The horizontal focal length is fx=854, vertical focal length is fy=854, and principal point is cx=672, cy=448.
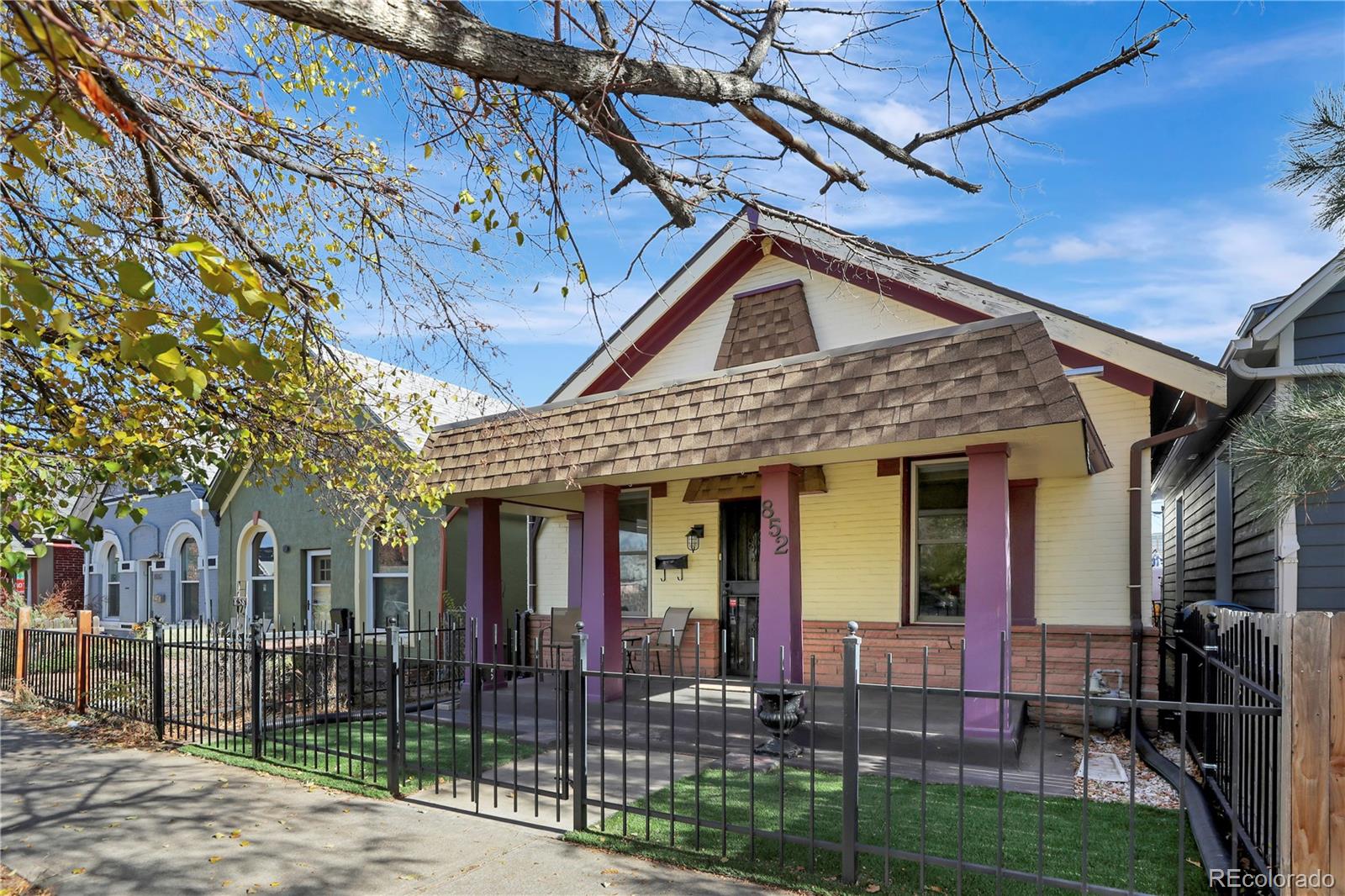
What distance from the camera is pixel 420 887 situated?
4.86 metres

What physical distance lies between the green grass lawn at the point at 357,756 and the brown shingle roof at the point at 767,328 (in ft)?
19.2

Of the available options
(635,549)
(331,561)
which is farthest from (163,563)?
(635,549)

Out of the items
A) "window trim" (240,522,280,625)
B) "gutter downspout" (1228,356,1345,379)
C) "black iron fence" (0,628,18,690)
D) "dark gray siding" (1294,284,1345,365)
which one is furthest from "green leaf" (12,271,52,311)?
"window trim" (240,522,280,625)

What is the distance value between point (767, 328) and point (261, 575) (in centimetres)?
1237

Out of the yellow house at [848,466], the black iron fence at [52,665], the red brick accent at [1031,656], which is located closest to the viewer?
the yellow house at [848,466]

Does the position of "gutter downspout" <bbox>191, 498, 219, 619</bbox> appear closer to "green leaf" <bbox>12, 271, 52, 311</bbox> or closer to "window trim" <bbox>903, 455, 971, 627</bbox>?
"window trim" <bbox>903, 455, 971, 627</bbox>

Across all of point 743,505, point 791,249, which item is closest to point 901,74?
point 791,249

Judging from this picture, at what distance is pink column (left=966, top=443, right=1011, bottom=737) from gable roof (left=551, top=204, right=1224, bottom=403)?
6.21 ft

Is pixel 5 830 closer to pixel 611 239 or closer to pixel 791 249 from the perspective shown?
pixel 611 239

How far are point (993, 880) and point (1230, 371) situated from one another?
22.7ft

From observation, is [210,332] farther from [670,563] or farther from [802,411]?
[670,563]

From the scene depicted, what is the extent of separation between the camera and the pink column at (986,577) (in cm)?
734

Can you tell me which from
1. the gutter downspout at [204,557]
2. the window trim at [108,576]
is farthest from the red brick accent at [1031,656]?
the window trim at [108,576]

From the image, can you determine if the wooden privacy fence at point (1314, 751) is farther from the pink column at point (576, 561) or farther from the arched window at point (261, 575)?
the arched window at point (261, 575)
